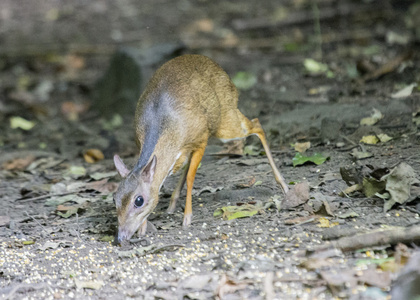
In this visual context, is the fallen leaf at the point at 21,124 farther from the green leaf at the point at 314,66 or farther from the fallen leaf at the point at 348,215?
the fallen leaf at the point at 348,215

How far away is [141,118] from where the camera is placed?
16.2 feet

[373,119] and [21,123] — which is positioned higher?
[373,119]

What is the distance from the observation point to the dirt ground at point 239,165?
3619 millimetres

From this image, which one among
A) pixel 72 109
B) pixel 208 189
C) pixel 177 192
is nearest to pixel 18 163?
pixel 72 109

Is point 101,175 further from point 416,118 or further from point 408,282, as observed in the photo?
point 408,282

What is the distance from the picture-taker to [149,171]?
14.7ft

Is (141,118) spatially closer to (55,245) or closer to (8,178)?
(55,245)

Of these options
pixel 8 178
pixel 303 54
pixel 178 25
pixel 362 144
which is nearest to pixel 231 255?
pixel 362 144

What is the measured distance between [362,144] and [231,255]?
92.5 inches

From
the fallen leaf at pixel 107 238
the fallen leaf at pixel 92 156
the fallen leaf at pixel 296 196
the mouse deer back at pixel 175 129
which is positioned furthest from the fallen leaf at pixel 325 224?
the fallen leaf at pixel 92 156

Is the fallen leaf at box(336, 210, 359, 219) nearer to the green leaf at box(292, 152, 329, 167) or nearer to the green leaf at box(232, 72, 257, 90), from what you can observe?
the green leaf at box(292, 152, 329, 167)

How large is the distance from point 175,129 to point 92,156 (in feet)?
8.45

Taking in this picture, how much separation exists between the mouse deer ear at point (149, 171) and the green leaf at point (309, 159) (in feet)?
5.38

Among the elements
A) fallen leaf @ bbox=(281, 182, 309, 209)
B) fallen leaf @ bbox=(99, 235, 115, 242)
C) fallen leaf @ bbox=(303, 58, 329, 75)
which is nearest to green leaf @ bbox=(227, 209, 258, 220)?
fallen leaf @ bbox=(281, 182, 309, 209)
